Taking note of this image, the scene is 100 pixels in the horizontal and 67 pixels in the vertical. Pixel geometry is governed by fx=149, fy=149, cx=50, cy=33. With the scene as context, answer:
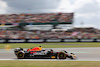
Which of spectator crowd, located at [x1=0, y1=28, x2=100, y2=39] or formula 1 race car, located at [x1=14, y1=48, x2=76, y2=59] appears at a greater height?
formula 1 race car, located at [x1=14, y1=48, x2=76, y2=59]

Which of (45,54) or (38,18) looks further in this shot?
(38,18)

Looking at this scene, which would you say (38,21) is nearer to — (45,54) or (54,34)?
(54,34)

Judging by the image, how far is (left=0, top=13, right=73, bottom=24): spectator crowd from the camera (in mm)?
30161

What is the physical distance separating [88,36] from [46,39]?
25.0 feet

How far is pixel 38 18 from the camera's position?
101ft

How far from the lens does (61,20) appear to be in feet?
98.4

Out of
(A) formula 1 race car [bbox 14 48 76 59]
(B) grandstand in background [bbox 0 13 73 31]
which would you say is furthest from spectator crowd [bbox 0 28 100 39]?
(A) formula 1 race car [bbox 14 48 76 59]

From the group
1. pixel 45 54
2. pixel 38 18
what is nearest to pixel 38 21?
pixel 38 18

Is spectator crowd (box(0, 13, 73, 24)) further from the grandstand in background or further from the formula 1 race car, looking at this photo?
the formula 1 race car

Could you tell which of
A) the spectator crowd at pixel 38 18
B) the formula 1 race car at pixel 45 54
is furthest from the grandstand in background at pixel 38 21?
the formula 1 race car at pixel 45 54

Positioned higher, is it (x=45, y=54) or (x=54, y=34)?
(x=45, y=54)

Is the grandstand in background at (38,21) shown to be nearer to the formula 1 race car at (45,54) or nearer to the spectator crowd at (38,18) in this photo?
the spectator crowd at (38,18)

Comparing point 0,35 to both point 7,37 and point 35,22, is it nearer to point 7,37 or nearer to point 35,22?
point 7,37

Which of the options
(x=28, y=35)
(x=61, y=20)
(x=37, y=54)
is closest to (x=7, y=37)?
(x=28, y=35)
